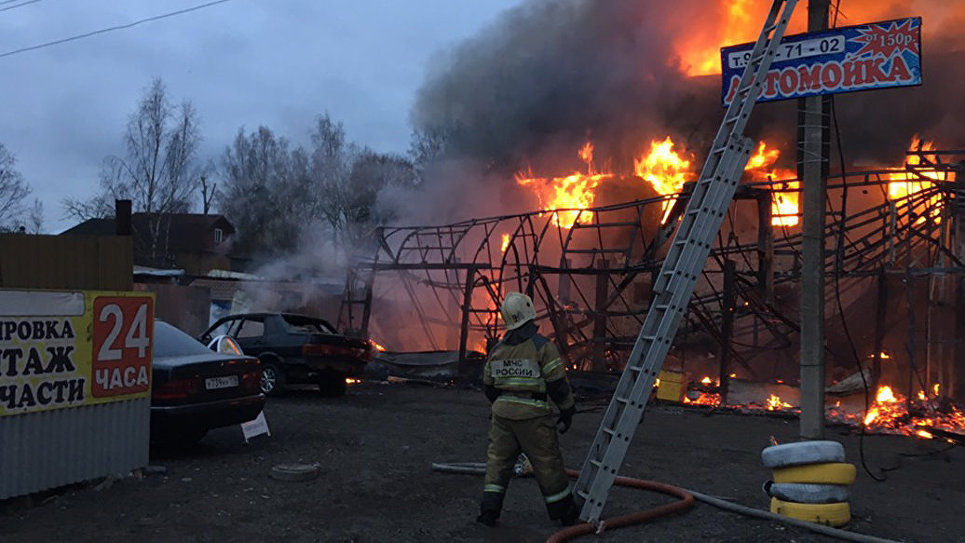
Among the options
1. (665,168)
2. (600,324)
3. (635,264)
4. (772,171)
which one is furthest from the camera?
(665,168)

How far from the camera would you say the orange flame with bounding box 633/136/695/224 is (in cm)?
2352

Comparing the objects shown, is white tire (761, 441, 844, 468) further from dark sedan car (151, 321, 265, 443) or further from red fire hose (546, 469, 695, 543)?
dark sedan car (151, 321, 265, 443)

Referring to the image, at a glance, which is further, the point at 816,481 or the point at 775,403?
the point at 775,403

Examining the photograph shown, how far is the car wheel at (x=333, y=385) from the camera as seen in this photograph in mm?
12673

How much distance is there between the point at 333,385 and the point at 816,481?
29.7ft

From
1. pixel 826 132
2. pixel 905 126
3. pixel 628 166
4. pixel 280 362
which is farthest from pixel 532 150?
pixel 826 132

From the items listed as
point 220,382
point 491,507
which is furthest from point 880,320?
point 220,382

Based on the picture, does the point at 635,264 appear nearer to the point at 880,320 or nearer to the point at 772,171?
the point at 880,320

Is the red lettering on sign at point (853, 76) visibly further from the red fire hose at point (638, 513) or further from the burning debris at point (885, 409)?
the burning debris at point (885, 409)

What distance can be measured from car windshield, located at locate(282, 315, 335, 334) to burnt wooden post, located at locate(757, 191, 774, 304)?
7383mm

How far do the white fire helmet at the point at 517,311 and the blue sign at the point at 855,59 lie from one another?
9.61ft

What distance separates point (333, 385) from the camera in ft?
42.0

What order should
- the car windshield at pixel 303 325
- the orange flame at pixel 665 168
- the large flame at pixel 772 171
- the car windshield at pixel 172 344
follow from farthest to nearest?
the orange flame at pixel 665 168, the large flame at pixel 772 171, the car windshield at pixel 303 325, the car windshield at pixel 172 344

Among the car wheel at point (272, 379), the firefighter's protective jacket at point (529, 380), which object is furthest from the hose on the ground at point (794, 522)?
the car wheel at point (272, 379)
